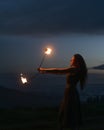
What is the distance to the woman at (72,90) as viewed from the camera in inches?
533

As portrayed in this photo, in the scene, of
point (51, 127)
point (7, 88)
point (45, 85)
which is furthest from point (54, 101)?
point (51, 127)

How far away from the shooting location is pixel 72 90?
13617 millimetres

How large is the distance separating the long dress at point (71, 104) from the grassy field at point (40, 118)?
4153 mm

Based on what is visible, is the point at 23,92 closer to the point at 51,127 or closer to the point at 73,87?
the point at 51,127

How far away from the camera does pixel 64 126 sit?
13805 mm

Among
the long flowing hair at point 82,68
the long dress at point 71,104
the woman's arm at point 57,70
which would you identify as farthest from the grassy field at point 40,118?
the woman's arm at point 57,70

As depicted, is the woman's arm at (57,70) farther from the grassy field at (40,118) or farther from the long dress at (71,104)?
the grassy field at (40,118)

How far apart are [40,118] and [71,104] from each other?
7.53m

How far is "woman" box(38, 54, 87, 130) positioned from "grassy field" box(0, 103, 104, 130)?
416cm

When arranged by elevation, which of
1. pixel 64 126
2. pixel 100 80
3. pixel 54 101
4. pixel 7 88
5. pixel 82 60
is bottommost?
pixel 64 126

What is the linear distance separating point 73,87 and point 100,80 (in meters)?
40.1

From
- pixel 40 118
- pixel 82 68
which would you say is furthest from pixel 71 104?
pixel 40 118

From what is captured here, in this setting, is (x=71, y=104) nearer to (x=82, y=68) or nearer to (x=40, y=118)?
(x=82, y=68)

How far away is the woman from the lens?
44.4ft
